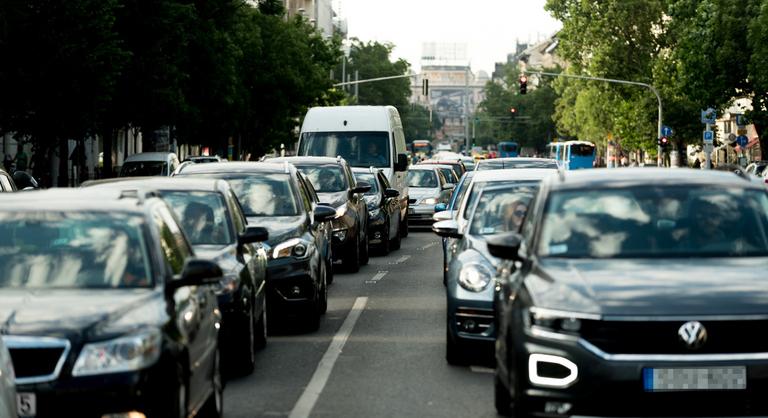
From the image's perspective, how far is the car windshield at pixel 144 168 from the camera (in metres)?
45.8

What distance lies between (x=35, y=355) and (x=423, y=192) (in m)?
33.6

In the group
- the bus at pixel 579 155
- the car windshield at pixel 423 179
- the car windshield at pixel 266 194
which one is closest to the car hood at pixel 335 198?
the car windshield at pixel 266 194

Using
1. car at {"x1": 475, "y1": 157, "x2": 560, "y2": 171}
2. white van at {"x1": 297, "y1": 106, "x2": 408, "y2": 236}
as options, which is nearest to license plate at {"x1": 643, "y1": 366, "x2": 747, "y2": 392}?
car at {"x1": 475, "y1": 157, "x2": 560, "y2": 171}

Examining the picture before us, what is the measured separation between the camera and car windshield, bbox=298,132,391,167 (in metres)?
33.7

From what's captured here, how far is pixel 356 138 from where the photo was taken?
34062 millimetres

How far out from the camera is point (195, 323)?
8.51m

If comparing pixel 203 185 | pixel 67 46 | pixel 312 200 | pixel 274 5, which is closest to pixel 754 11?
pixel 274 5

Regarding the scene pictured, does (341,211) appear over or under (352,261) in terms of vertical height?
over

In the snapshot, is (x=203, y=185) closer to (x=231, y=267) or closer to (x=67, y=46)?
(x=231, y=267)

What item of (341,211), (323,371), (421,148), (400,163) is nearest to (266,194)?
(323,371)

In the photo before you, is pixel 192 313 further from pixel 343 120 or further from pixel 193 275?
pixel 343 120

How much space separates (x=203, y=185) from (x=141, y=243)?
498 cm

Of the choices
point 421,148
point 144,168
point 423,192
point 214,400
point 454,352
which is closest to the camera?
point 214,400

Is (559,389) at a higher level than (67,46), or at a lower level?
→ lower
